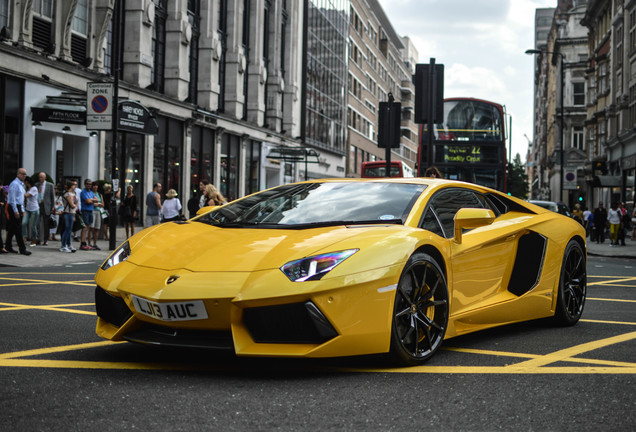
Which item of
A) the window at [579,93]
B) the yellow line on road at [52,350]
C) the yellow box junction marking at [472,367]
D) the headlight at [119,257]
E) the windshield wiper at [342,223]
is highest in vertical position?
the window at [579,93]

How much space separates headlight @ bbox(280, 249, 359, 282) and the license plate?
494mm

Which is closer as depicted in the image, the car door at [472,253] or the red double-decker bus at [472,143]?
the car door at [472,253]

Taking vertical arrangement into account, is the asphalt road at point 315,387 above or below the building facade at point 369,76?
below

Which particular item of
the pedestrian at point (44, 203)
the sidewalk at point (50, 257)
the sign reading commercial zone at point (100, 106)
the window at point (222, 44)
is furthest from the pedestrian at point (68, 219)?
the window at point (222, 44)

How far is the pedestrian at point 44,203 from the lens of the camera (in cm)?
1808

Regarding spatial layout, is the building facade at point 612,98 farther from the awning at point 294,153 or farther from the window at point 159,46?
the window at point 159,46

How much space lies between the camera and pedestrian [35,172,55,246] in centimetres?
1808

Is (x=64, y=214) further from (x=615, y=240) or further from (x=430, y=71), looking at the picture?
(x=615, y=240)

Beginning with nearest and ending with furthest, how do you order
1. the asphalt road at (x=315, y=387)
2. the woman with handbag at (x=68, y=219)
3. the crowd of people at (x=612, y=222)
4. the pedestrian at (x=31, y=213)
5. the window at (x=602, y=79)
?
the asphalt road at (x=315, y=387) < the woman with handbag at (x=68, y=219) < the pedestrian at (x=31, y=213) < the crowd of people at (x=612, y=222) < the window at (x=602, y=79)

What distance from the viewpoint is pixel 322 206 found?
5406 mm

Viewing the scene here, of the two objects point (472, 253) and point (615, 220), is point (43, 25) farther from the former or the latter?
point (472, 253)

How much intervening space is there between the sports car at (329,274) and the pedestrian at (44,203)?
13.1m

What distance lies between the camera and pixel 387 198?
547cm

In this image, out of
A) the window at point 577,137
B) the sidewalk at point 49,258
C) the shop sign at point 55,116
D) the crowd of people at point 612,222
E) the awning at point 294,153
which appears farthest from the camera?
the window at point 577,137
